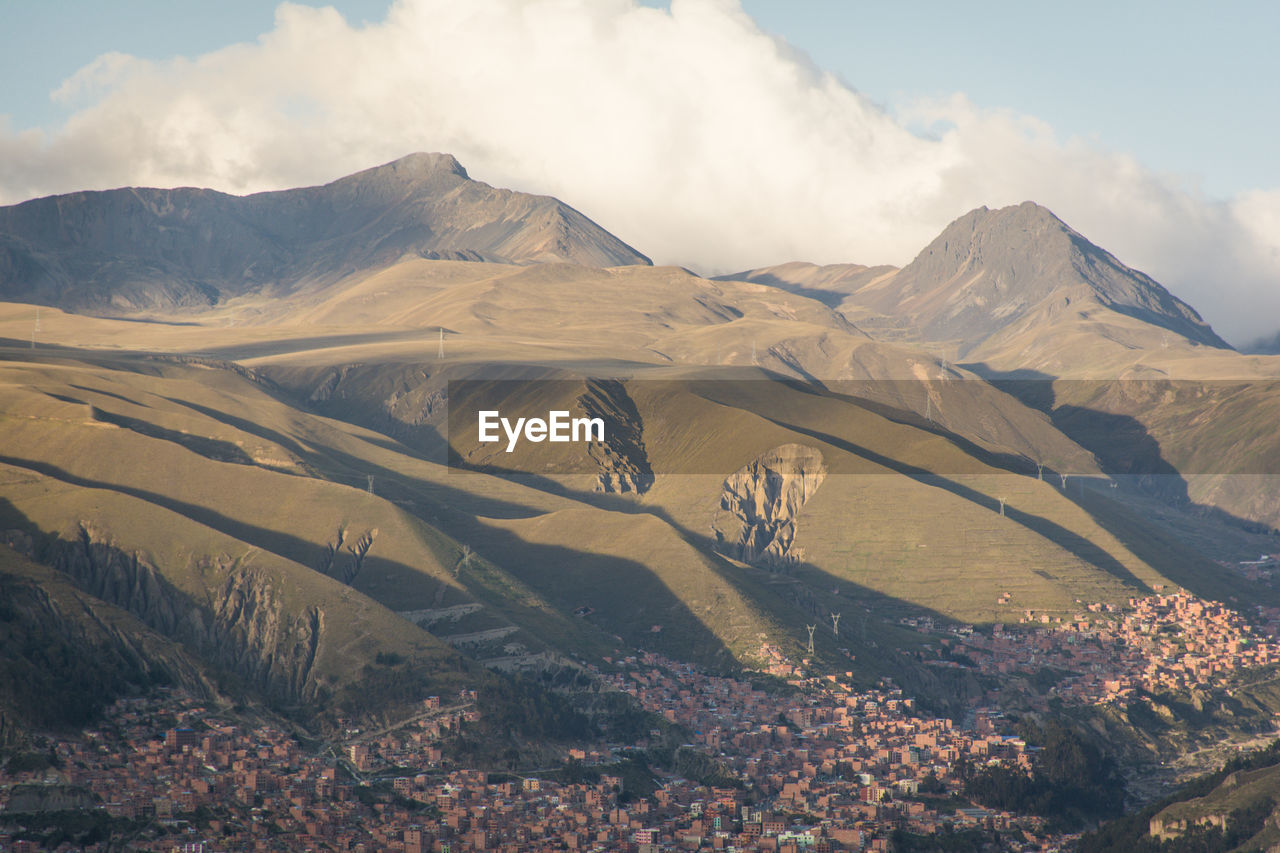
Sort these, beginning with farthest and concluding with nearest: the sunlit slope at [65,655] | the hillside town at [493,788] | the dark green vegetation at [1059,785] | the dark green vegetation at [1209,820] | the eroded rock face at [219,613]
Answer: the eroded rock face at [219,613] < the dark green vegetation at [1059,785] < the sunlit slope at [65,655] < the hillside town at [493,788] < the dark green vegetation at [1209,820]

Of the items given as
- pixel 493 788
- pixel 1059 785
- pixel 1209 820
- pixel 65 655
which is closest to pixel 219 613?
pixel 65 655

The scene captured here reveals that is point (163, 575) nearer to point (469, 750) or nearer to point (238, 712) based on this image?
point (238, 712)

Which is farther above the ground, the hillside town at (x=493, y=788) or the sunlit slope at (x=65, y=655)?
the sunlit slope at (x=65, y=655)

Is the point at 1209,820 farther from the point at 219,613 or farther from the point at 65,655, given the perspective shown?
the point at 65,655

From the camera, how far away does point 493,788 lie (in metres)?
162

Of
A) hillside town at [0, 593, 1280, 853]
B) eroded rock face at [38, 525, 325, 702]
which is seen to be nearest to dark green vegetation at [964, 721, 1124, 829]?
hillside town at [0, 593, 1280, 853]

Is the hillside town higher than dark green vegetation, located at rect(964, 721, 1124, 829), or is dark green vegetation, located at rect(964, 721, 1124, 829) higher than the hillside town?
dark green vegetation, located at rect(964, 721, 1124, 829)

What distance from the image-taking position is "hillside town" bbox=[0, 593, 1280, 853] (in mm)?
145125

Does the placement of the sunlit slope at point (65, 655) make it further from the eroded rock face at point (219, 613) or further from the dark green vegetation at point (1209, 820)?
the dark green vegetation at point (1209, 820)

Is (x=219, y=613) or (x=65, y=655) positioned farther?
(x=219, y=613)

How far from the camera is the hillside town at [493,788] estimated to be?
476 feet

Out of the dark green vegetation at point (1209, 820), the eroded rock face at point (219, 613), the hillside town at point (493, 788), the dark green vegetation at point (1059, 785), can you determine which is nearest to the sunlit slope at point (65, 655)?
the hillside town at point (493, 788)

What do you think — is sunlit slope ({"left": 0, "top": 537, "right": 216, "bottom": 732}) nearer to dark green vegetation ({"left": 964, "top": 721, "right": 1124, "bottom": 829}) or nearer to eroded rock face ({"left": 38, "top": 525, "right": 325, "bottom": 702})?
eroded rock face ({"left": 38, "top": 525, "right": 325, "bottom": 702})

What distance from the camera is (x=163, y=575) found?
7707 inches
